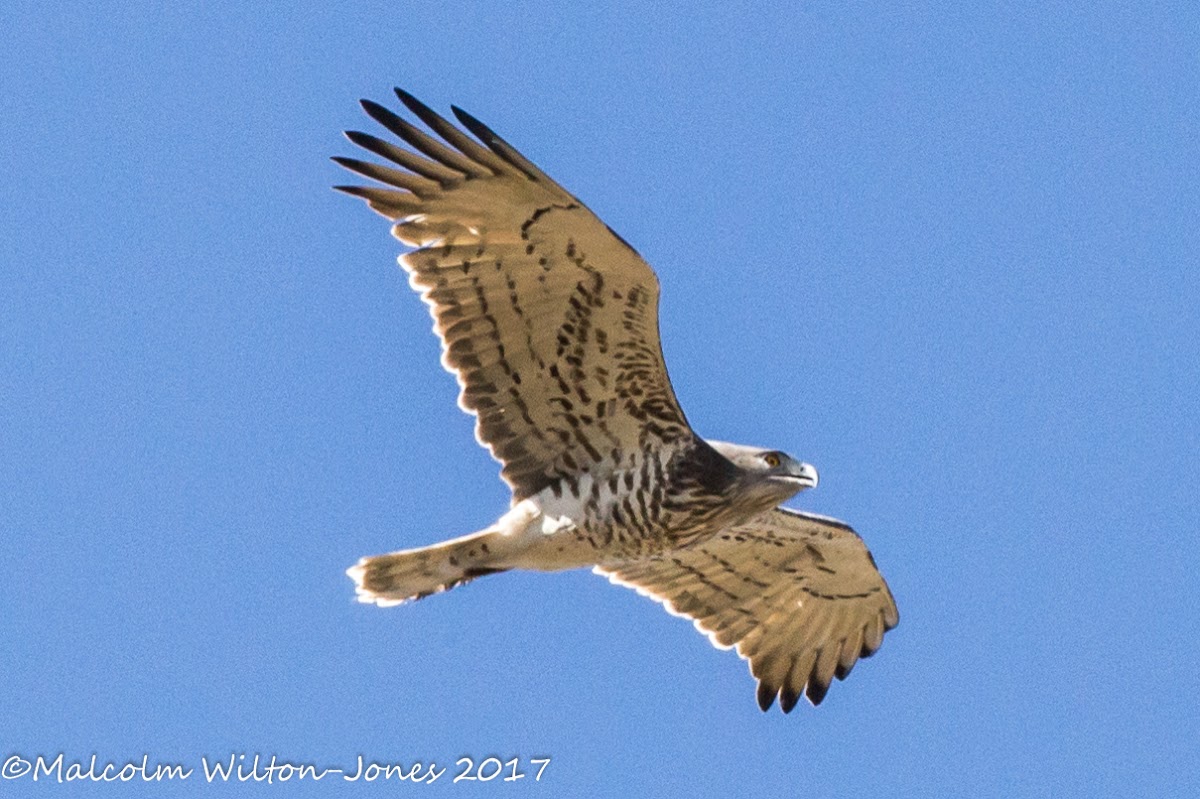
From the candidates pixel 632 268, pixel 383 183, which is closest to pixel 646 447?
pixel 632 268

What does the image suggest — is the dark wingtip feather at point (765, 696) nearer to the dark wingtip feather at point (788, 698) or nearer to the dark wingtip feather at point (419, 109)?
A: the dark wingtip feather at point (788, 698)

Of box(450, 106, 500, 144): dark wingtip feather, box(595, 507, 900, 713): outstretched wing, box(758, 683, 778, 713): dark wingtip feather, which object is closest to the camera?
box(450, 106, 500, 144): dark wingtip feather

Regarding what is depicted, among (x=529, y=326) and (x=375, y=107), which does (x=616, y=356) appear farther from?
(x=375, y=107)

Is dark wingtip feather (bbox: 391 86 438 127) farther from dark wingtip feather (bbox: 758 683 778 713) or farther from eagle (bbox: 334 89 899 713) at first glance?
dark wingtip feather (bbox: 758 683 778 713)

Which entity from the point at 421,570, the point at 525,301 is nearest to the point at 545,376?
the point at 525,301

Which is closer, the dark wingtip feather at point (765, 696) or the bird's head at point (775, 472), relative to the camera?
the bird's head at point (775, 472)

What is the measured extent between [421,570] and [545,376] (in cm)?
124

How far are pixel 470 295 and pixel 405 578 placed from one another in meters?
1.57

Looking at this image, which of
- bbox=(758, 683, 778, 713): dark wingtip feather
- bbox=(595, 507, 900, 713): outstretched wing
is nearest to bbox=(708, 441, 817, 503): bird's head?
bbox=(595, 507, 900, 713): outstretched wing

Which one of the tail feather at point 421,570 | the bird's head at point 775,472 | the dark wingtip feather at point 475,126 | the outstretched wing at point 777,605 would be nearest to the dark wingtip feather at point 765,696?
the outstretched wing at point 777,605

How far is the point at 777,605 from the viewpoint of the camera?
43.4 ft

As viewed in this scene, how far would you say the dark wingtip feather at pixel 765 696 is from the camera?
43.4ft

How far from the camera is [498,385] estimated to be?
11484 millimetres

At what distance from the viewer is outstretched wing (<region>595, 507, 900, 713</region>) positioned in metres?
13.1
